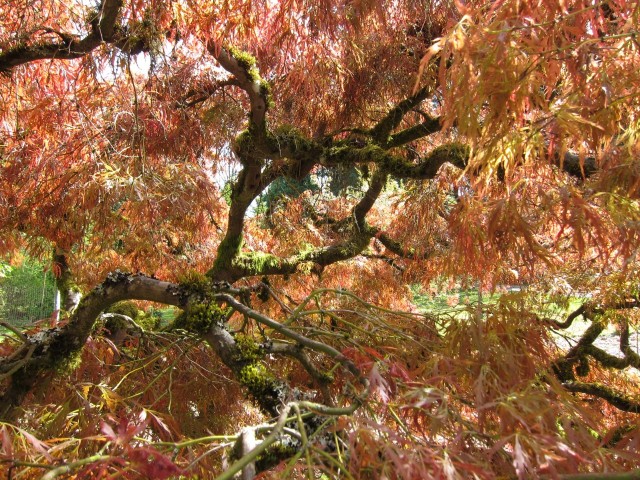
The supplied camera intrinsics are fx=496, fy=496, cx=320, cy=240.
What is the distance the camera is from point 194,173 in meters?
1.77

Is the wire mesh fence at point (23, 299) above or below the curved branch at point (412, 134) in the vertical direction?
below

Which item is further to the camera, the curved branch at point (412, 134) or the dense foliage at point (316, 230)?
the curved branch at point (412, 134)

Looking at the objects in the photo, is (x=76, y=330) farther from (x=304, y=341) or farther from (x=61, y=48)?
(x=61, y=48)

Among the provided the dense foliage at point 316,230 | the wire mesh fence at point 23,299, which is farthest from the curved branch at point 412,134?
the wire mesh fence at point 23,299

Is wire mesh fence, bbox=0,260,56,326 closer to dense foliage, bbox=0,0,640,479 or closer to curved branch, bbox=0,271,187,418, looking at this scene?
dense foliage, bbox=0,0,640,479

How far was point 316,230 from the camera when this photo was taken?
123 inches

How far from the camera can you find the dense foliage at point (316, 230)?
0.75 m

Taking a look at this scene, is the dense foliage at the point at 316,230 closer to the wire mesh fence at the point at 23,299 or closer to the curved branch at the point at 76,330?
the curved branch at the point at 76,330

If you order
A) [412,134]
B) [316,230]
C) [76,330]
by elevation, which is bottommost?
[76,330]

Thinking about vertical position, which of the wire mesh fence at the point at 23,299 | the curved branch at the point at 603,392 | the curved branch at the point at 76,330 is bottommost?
the wire mesh fence at the point at 23,299

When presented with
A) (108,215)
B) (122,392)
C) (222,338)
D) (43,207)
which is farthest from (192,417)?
(43,207)

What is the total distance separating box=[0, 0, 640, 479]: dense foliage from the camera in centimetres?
75

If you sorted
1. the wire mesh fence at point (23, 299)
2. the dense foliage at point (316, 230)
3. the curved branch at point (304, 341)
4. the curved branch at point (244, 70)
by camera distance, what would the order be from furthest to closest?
the wire mesh fence at point (23, 299), the curved branch at point (244, 70), the curved branch at point (304, 341), the dense foliage at point (316, 230)

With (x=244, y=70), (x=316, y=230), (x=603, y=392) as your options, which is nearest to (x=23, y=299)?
(x=316, y=230)
